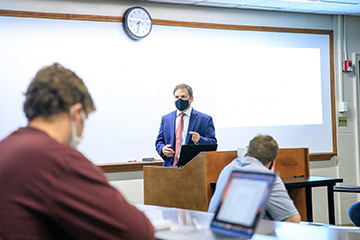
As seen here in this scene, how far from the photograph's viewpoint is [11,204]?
95 cm

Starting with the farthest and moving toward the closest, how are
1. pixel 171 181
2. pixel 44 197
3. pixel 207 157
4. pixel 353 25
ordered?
pixel 353 25
pixel 171 181
pixel 207 157
pixel 44 197

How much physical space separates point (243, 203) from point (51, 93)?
58 centimetres

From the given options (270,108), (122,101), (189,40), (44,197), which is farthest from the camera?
(270,108)

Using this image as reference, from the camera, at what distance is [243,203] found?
3.91 ft

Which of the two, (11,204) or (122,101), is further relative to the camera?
(122,101)

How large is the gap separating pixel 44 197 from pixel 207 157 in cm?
220

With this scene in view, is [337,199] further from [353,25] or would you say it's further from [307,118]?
[353,25]

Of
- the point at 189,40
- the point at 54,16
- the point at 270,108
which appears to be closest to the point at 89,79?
the point at 54,16

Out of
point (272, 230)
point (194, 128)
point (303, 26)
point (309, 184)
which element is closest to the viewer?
point (272, 230)

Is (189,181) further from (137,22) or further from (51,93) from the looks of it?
(51,93)

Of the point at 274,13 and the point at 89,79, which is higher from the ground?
the point at 274,13

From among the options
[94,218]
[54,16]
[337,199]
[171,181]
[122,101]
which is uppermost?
[54,16]

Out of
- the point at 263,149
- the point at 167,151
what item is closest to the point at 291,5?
the point at 167,151

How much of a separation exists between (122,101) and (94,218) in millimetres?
3618
